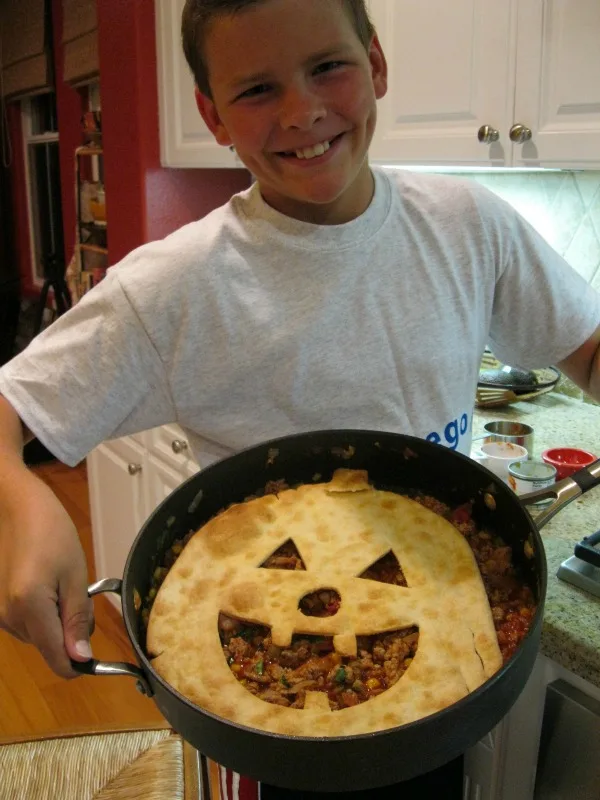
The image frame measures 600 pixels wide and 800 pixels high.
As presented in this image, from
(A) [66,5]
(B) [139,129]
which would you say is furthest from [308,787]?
(A) [66,5]

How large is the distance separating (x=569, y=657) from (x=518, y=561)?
0.27 meters

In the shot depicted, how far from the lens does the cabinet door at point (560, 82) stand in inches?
45.9

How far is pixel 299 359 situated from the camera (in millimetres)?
850

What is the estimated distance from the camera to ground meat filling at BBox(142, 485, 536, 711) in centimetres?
63

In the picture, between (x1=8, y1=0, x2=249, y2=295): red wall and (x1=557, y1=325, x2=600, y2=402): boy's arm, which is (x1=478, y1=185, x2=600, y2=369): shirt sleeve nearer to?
(x1=557, y1=325, x2=600, y2=402): boy's arm

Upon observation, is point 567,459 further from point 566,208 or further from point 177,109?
point 177,109

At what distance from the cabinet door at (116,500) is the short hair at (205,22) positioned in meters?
1.45

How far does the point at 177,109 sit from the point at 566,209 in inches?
43.9

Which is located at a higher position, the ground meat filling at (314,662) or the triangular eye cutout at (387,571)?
the triangular eye cutout at (387,571)

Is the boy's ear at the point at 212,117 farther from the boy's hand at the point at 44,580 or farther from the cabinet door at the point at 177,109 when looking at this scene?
the cabinet door at the point at 177,109

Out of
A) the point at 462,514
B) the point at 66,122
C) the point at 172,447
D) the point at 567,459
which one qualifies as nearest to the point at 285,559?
the point at 462,514

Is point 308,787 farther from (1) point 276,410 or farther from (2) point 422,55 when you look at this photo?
(2) point 422,55

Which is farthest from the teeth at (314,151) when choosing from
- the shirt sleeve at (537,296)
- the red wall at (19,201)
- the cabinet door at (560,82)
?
the red wall at (19,201)

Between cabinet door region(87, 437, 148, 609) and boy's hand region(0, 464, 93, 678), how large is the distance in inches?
57.0
